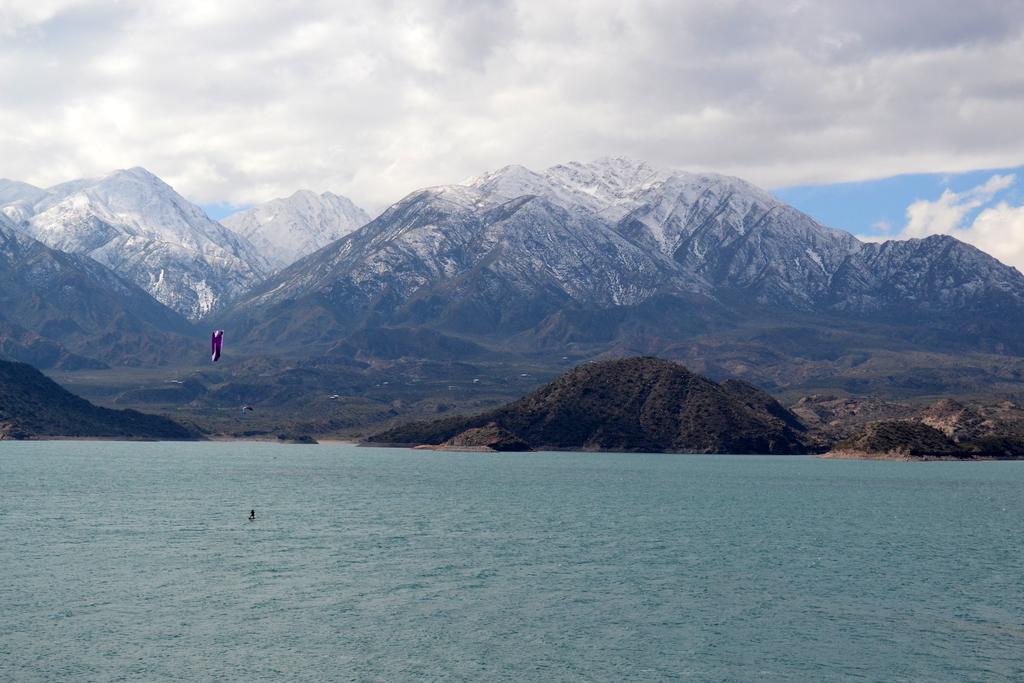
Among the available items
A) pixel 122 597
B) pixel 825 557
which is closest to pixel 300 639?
pixel 122 597

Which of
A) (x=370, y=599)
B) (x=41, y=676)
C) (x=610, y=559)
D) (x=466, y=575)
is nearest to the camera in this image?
(x=41, y=676)

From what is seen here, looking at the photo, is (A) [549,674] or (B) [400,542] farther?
(B) [400,542]

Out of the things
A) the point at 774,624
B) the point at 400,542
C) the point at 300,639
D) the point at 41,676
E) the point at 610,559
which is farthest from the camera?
the point at 400,542

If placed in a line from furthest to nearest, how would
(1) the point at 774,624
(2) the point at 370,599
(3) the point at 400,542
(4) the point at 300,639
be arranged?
1. (3) the point at 400,542
2. (2) the point at 370,599
3. (1) the point at 774,624
4. (4) the point at 300,639

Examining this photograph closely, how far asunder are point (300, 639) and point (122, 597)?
23631 millimetres

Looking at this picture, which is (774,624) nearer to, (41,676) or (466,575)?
(466,575)

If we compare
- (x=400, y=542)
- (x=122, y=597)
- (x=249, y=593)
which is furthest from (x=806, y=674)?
(x=400, y=542)

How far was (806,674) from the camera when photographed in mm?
84312

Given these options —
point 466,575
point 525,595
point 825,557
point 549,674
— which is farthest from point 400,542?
point 549,674

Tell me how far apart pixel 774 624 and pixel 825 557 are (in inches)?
1804

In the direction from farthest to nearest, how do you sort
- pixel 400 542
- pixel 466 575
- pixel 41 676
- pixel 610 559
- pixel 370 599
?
pixel 400 542
pixel 610 559
pixel 466 575
pixel 370 599
pixel 41 676

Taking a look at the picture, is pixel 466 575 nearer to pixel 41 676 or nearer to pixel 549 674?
pixel 549 674

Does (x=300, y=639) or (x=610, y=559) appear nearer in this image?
(x=300, y=639)

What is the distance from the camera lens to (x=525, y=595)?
112562 millimetres
